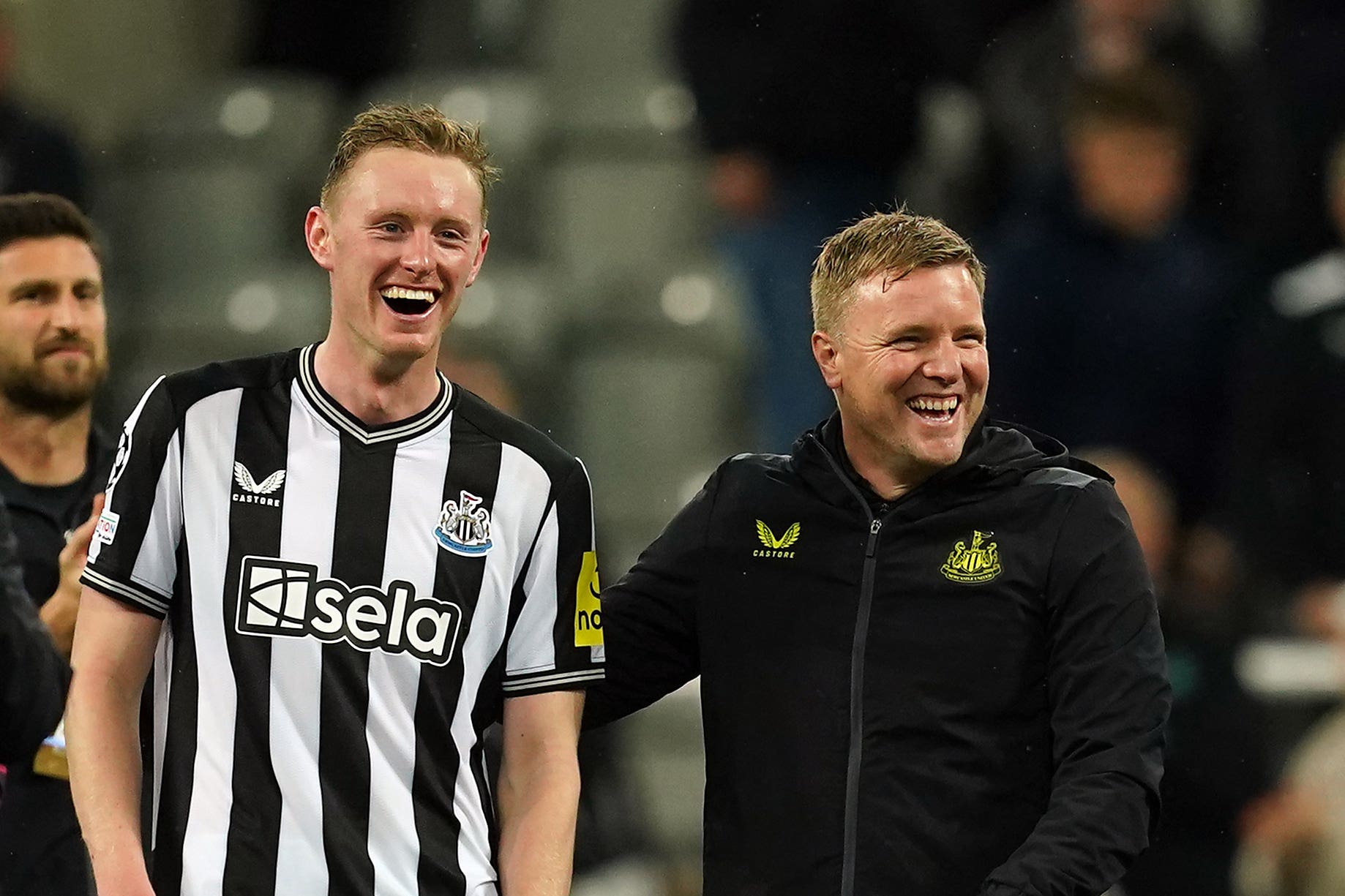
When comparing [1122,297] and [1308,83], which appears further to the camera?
[1308,83]

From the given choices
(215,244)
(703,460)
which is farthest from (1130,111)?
(215,244)

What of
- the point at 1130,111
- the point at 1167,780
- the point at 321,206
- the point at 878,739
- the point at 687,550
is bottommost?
the point at 1167,780

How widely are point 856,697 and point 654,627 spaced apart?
38 cm

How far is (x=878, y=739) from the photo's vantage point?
2.69 metres

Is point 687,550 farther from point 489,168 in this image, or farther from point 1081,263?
A: point 1081,263

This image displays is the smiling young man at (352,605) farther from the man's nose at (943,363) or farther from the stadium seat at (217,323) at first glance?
the stadium seat at (217,323)

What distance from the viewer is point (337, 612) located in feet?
8.35

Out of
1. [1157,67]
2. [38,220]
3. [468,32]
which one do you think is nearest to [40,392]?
[38,220]

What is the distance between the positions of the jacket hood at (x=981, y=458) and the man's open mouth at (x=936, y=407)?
7 cm

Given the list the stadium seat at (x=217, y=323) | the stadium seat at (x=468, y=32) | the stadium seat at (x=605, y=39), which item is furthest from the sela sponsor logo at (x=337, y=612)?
the stadium seat at (x=468, y=32)

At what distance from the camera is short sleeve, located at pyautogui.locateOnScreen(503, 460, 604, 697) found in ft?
8.71

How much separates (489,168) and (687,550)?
648 millimetres

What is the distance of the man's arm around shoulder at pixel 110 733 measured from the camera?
95.0 inches

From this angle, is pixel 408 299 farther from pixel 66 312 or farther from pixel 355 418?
pixel 66 312
